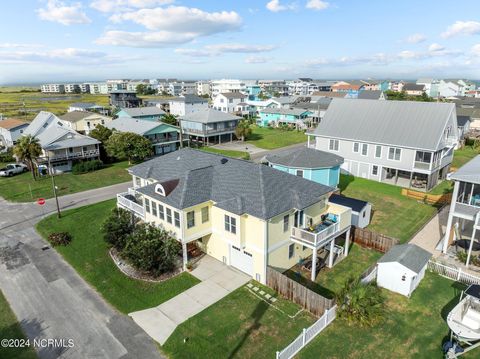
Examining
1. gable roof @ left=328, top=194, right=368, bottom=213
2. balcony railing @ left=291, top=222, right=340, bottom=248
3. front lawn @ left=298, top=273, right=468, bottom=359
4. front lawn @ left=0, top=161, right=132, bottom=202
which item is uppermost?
balcony railing @ left=291, top=222, right=340, bottom=248

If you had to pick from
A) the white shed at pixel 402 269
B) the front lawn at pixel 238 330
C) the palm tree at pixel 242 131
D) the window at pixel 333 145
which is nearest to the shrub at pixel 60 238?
the front lawn at pixel 238 330

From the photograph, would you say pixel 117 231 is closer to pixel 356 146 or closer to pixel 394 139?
pixel 356 146

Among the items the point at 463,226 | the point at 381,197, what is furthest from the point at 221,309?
the point at 381,197

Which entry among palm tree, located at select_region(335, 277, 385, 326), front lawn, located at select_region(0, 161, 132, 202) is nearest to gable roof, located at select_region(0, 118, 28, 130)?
front lawn, located at select_region(0, 161, 132, 202)

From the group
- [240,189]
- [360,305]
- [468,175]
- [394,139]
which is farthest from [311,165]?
[360,305]

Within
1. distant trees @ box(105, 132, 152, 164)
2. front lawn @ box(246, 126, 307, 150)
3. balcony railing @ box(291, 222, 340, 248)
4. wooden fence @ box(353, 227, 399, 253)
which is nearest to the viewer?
balcony railing @ box(291, 222, 340, 248)

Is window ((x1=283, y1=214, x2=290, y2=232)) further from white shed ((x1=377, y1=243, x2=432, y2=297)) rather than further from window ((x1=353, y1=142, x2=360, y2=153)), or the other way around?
window ((x1=353, y1=142, x2=360, y2=153))
